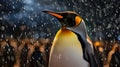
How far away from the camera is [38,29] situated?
52.6 inches

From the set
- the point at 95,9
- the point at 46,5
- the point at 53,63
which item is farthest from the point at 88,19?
the point at 53,63

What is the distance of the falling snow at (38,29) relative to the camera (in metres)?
1.29

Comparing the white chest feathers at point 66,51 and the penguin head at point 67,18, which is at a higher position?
the penguin head at point 67,18

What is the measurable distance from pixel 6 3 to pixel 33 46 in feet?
0.70

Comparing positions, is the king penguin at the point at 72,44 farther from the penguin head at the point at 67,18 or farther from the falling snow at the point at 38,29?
the falling snow at the point at 38,29

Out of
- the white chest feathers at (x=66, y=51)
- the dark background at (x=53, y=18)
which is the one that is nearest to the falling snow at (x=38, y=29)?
the dark background at (x=53, y=18)

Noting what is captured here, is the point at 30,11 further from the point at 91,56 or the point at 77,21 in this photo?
the point at 91,56

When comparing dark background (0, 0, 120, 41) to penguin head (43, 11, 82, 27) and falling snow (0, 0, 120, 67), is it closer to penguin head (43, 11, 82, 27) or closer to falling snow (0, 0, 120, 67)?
falling snow (0, 0, 120, 67)

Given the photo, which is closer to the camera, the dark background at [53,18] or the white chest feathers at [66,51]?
the white chest feathers at [66,51]

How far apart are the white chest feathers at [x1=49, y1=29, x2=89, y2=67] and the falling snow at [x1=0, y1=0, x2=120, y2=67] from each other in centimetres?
11

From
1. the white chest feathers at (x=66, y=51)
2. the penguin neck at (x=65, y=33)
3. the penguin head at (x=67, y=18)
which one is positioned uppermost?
the penguin head at (x=67, y=18)

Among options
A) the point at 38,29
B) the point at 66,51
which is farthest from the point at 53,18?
the point at 66,51

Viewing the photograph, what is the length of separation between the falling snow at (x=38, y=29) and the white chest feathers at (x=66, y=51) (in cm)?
11

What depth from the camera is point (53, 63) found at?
46.8 inches
